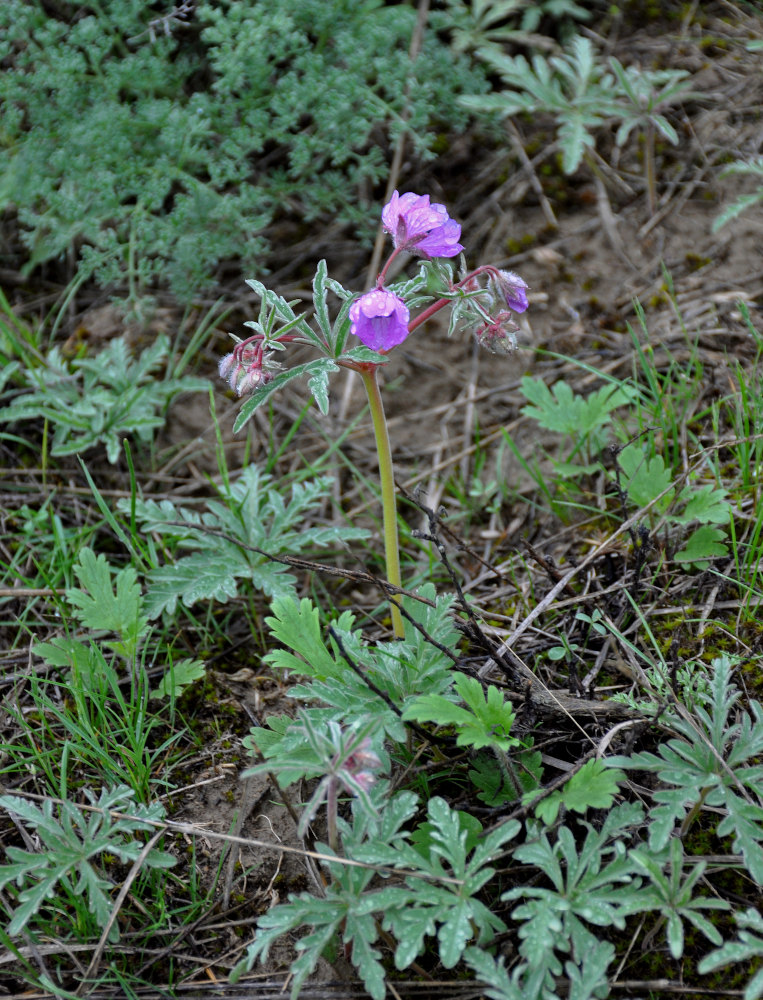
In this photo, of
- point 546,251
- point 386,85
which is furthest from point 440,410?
point 386,85

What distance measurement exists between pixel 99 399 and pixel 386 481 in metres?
1.59

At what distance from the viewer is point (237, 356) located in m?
2.19

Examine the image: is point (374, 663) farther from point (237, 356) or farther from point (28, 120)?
point (28, 120)

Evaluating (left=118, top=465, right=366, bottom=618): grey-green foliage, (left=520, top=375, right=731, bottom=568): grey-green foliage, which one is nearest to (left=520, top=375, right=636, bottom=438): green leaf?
(left=520, top=375, right=731, bottom=568): grey-green foliage

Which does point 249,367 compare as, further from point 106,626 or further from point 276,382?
point 106,626

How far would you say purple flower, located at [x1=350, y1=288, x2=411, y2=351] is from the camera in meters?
1.98

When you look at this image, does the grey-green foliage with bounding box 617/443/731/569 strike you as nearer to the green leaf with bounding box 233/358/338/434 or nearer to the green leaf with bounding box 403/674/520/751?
the green leaf with bounding box 403/674/520/751

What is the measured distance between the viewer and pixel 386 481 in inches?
93.0

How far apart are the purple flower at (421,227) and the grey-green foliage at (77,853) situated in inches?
64.0

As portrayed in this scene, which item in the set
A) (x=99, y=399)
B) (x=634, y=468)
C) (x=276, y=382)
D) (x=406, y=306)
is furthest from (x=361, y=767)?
(x=99, y=399)

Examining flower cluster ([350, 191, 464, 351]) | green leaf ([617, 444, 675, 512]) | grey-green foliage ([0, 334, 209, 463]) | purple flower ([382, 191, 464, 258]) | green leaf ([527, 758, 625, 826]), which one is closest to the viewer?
green leaf ([527, 758, 625, 826])

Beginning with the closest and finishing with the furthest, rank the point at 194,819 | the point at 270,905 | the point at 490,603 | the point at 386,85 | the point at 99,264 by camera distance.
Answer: the point at 270,905, the point at 194,819, the point at 490,603, the point at 99,264, the point at 386,85

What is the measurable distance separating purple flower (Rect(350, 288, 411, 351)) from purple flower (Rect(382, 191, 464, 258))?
0.22 m

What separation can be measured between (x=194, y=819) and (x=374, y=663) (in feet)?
2.35
